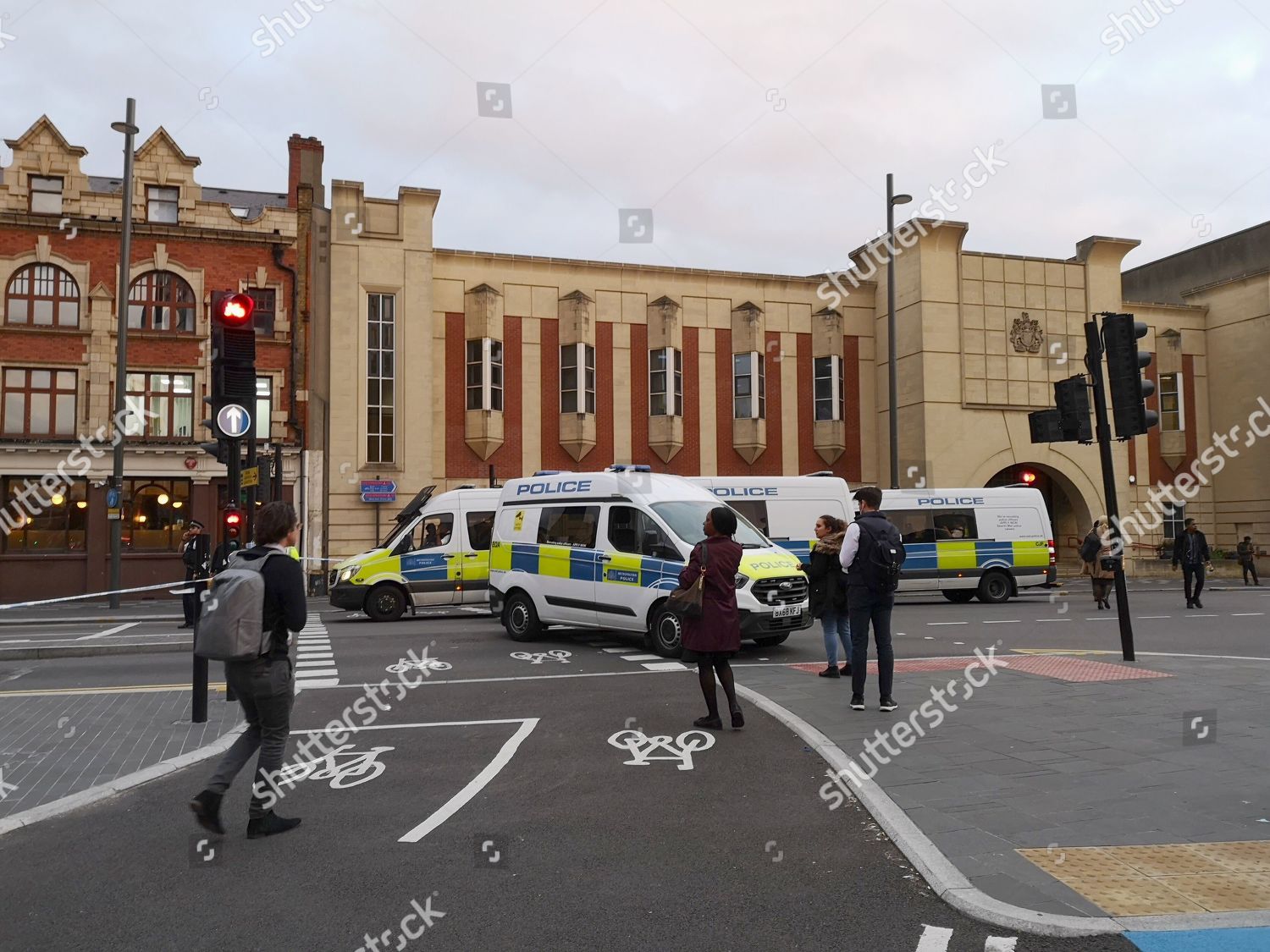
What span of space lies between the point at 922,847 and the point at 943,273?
101 ft

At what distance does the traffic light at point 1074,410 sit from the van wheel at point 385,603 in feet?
41.3

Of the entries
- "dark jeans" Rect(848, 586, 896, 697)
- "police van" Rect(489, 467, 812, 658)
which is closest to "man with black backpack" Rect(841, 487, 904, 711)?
"dark jeans" Rect(848, 586, 896, 697)

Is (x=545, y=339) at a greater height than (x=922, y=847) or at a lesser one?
greater

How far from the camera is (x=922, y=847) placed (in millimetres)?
4762

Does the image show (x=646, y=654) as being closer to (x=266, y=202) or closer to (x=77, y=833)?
(x=77, y=833)

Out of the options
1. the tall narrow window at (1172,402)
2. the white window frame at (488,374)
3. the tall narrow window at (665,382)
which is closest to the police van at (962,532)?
the tall narrow window at (665,382)

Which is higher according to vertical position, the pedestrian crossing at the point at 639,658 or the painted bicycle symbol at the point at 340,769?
the painted bicycle symbol at the point at 340,769

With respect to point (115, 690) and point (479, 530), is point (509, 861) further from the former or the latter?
point (479, 530)

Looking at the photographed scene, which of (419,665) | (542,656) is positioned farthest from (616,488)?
(419,665)

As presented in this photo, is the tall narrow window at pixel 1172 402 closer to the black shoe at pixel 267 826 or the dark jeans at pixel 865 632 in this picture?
the dark jeans at pixel 865 632

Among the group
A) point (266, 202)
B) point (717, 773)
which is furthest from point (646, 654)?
point (266, 202)

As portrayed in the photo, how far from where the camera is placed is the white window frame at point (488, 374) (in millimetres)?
30328

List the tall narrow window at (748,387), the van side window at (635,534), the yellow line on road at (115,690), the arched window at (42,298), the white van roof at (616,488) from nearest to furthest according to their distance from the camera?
the yellow line on road at (115,690) < the van side window at (635,534) < the white van roof at (616,488) < the arched window at (42,298) < the tall narrow window at (748,387)

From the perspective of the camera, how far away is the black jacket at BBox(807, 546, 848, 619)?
10328 mm
